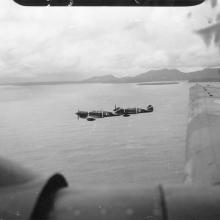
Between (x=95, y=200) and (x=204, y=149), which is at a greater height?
(x=95, y=200)

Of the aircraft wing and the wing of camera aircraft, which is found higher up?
the wing of camera aircraft

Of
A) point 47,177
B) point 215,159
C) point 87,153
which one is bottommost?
point 87,153

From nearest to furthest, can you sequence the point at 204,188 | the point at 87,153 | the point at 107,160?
the point at 204,188 → the point at 107,160 → the point at 87,153

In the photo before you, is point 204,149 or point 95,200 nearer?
point 95,200

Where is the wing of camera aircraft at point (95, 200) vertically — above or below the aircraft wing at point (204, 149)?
above

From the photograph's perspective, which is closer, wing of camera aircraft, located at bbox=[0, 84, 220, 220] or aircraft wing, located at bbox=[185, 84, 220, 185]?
wing of camera aircraft, located at bbox=[0, 84, 220, 220]

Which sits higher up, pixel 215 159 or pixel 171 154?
pixel 215 159

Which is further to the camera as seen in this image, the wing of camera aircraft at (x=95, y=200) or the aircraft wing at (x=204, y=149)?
the aircraft wing at (x=204, y=149)

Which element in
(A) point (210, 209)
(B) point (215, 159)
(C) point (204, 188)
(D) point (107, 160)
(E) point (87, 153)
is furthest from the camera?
(E) point (87, 153)

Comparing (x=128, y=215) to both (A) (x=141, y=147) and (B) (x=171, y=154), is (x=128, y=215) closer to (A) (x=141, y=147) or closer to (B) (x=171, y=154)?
(B) (x=171, y=154)

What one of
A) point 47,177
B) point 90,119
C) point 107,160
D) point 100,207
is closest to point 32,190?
point 47,177

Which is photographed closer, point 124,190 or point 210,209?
point 210,209
